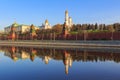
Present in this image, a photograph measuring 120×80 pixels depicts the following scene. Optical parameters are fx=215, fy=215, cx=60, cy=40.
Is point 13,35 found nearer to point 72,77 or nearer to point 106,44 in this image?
point 106,44

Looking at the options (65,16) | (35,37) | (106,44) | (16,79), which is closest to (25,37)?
(35,37)

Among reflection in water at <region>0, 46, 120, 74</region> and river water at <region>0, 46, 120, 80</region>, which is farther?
reflection in water at <region>0, 46, 120, 74</region>

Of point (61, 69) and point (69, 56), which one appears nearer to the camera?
point (61, 69)

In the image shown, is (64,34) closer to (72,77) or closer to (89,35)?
(89,35)

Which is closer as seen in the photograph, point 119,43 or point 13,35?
point 119,43

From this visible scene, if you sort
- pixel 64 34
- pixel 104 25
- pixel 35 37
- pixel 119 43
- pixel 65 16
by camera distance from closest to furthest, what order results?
pixel 119 43, pixel 64 34, pixel 35 37, pixel 65 16, pixel 104 25

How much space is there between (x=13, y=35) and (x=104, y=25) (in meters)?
33.8

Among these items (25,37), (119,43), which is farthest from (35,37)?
(119,43)

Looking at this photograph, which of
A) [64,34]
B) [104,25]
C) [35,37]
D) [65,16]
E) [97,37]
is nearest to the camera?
[97,37]

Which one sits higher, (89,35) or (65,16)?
(65,16)

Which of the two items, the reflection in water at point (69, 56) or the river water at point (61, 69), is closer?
the river water at point (61, 69)

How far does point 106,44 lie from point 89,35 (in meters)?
14.4

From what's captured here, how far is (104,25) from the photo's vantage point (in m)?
81.2

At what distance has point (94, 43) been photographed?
43.3 meters
